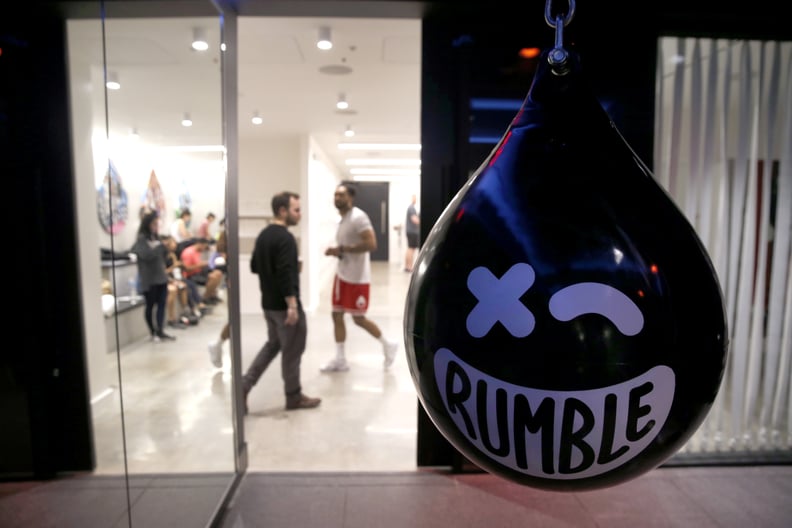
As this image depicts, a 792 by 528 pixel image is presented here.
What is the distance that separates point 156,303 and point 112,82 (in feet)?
3.47

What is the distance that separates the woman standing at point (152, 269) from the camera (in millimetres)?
2182

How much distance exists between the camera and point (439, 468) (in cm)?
283

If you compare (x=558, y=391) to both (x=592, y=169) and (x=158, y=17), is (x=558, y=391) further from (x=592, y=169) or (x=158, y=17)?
(x=158, y=17)

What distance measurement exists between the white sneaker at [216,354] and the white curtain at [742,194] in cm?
258

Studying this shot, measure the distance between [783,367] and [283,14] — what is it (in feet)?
11.3

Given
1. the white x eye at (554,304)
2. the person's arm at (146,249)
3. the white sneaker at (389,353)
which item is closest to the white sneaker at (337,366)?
the white sneaker at (389,353)

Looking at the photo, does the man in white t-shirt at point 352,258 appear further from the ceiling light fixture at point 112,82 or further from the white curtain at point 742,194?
the ceiling light fixture at point 112,82

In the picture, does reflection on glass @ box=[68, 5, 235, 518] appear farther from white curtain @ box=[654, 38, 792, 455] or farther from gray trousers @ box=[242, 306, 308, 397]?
white curtain @ box=[654, 38, 792, 455]

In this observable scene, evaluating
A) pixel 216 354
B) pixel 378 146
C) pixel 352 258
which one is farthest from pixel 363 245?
pixel 378 146

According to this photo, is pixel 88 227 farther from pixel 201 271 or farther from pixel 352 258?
pixel 352 258

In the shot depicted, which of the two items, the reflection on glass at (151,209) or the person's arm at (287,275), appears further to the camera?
the person's arm at (287,275)

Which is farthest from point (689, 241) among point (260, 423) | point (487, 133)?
point (260, 423)

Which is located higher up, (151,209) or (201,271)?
(151,209)

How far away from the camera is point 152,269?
231cm
